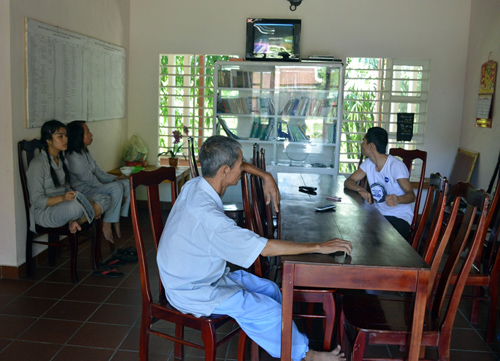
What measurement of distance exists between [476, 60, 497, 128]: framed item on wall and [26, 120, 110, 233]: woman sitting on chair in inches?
152

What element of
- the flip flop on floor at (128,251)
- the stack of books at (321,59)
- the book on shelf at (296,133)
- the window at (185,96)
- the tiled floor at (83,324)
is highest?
the stack of books at (321,59)

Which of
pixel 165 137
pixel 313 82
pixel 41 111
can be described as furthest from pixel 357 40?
pixel 41 111

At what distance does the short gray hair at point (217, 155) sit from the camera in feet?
7.15

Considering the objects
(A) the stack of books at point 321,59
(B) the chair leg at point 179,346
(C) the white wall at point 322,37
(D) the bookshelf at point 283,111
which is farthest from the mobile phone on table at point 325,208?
(C) the white wall at point 322,37

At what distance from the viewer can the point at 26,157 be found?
3838 millimetres

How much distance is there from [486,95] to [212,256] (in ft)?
13.2

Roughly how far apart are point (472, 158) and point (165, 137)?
3.46 m

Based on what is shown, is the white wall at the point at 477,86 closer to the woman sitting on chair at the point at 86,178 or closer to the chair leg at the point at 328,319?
the chair leg at the point at 328,319

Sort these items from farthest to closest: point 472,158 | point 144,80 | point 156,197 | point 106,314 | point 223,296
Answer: point 144,80
point 472,158
point 106,314
point 156,197
point 223,296

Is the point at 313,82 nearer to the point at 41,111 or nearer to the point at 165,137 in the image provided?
the point at 165,137

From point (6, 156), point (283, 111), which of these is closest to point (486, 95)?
point (283, 111)

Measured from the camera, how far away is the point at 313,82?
564 centimetres

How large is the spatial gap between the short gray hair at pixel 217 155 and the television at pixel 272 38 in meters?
3.70

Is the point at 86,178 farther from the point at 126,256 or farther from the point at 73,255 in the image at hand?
the point at 73,255
